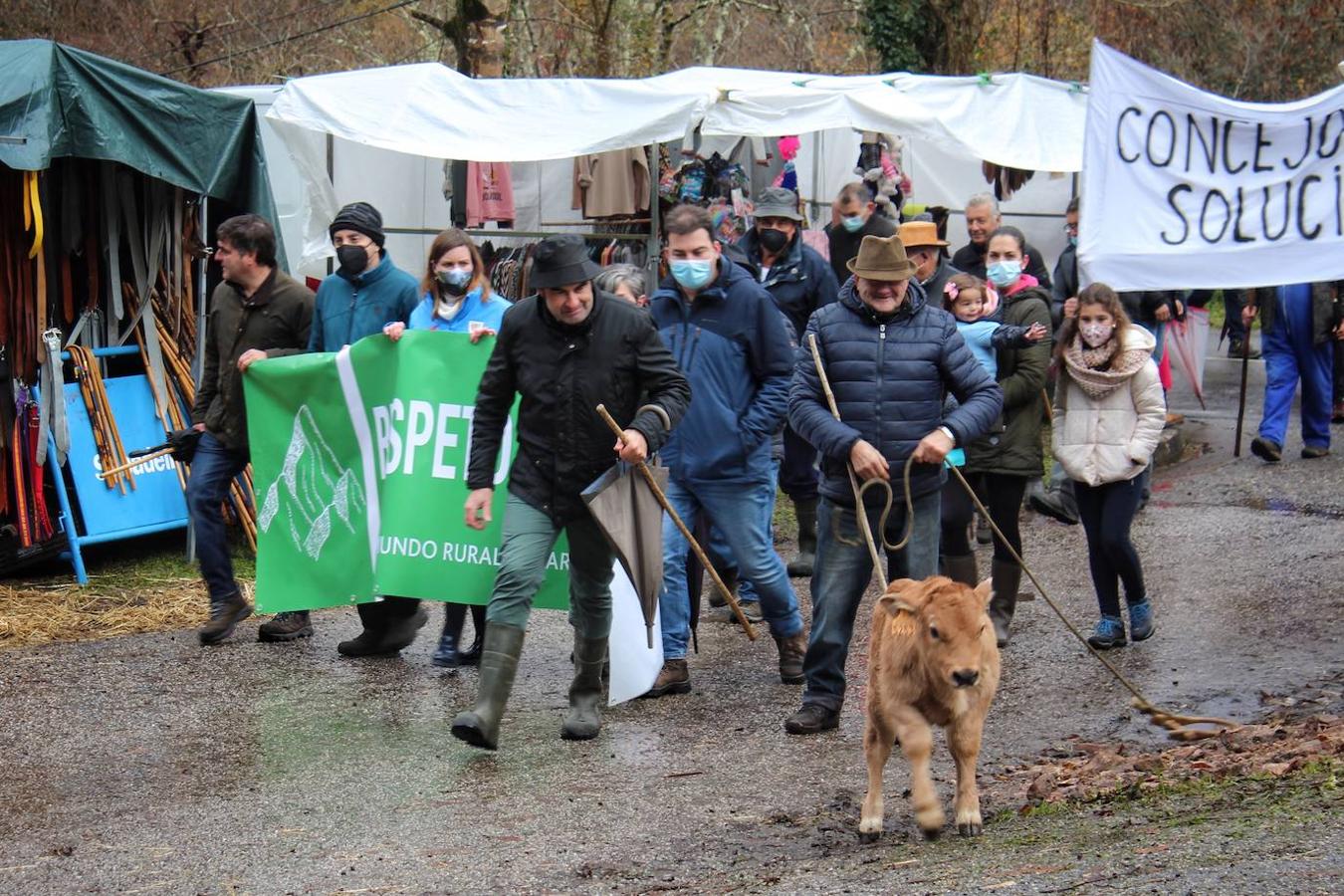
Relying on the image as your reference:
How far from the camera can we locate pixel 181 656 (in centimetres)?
838

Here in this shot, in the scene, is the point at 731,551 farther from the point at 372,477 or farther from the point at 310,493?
the point at 310,493

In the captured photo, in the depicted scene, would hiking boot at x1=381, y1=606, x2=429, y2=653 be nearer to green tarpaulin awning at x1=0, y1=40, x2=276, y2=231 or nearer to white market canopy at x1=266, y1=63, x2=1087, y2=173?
green tarpaulin awning at x1=0, y1=40, x2=276, y2=231

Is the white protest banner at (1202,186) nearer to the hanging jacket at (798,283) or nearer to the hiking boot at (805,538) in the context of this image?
the hanging jacket at (798,283)

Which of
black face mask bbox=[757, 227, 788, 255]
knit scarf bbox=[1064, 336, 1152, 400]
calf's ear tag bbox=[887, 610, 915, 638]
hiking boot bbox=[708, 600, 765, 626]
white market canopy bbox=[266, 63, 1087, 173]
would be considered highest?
white market canopy bbox=[266, 63, 1087, 173]

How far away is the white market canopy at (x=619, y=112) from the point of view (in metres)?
12.2

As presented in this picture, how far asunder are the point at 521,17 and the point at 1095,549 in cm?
2380

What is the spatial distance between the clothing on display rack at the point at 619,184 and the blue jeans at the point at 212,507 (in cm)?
641

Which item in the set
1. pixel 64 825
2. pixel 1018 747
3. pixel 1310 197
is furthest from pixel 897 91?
pixel 64 825

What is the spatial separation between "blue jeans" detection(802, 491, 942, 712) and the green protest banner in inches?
50.6


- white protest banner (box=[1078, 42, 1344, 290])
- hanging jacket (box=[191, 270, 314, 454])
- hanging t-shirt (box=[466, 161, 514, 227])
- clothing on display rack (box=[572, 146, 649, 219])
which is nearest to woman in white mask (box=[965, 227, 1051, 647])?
white protest banner (box=[1078, 42, 1344, 290])

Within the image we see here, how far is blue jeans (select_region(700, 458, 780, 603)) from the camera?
304 inches

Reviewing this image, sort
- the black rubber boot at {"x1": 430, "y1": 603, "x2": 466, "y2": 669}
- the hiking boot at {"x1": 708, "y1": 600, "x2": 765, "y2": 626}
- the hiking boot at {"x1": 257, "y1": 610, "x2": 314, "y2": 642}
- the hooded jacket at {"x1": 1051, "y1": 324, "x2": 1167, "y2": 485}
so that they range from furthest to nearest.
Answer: the hiking boot at {"x1": 708, "y1": 600, "x2": 765, "y2": 626}
the hiking boot at {"x1": 257, "y1": 610, "x2": 314, "y2": 642}
the black rubber boot at {"x1": 430, "y1": 603, "x2": 466, "y2": 669}
the hooded jacket at {"x1": 1051, "y1": 324, "x2": 1167, "y2": 485}

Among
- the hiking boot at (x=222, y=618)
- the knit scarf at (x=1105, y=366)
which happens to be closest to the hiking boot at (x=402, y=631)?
the hiking boot at (x=222, y=618)

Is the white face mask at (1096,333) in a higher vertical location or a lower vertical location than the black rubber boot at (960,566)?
higher
